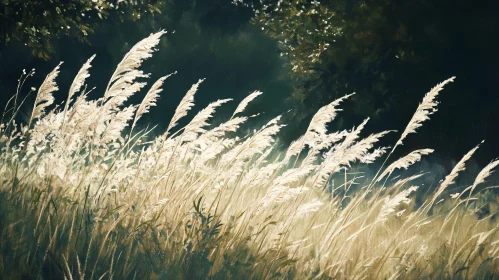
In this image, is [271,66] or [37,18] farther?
[271,66]

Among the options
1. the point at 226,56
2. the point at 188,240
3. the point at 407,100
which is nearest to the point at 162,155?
→ the point at 188,240

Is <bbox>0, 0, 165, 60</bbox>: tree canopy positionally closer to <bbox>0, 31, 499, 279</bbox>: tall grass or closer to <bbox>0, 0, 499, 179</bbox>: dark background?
<bbox>0, 0, 499, 179</bbox>: dark background

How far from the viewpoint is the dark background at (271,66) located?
29.3 feet

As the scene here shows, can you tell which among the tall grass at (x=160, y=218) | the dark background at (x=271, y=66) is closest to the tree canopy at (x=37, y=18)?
the dark background at (x=271, y=66)

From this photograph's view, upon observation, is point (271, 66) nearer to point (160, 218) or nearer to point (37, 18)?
point (37, 18)

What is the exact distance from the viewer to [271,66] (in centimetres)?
1603

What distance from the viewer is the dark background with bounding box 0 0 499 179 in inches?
352

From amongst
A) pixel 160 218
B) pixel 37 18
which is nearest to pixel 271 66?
pixel 37 18

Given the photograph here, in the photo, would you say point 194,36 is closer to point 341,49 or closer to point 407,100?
point 341,49

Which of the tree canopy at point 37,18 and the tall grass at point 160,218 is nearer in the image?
the tall grass at point 160,218

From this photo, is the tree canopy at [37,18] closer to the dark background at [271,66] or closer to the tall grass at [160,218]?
the dark background at [271,66]

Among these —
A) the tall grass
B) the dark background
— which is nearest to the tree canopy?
the dark background

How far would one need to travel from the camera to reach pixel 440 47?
895 centimetres

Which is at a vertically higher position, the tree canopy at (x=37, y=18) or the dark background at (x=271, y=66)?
the tree canopy at (x=37, y=18)
